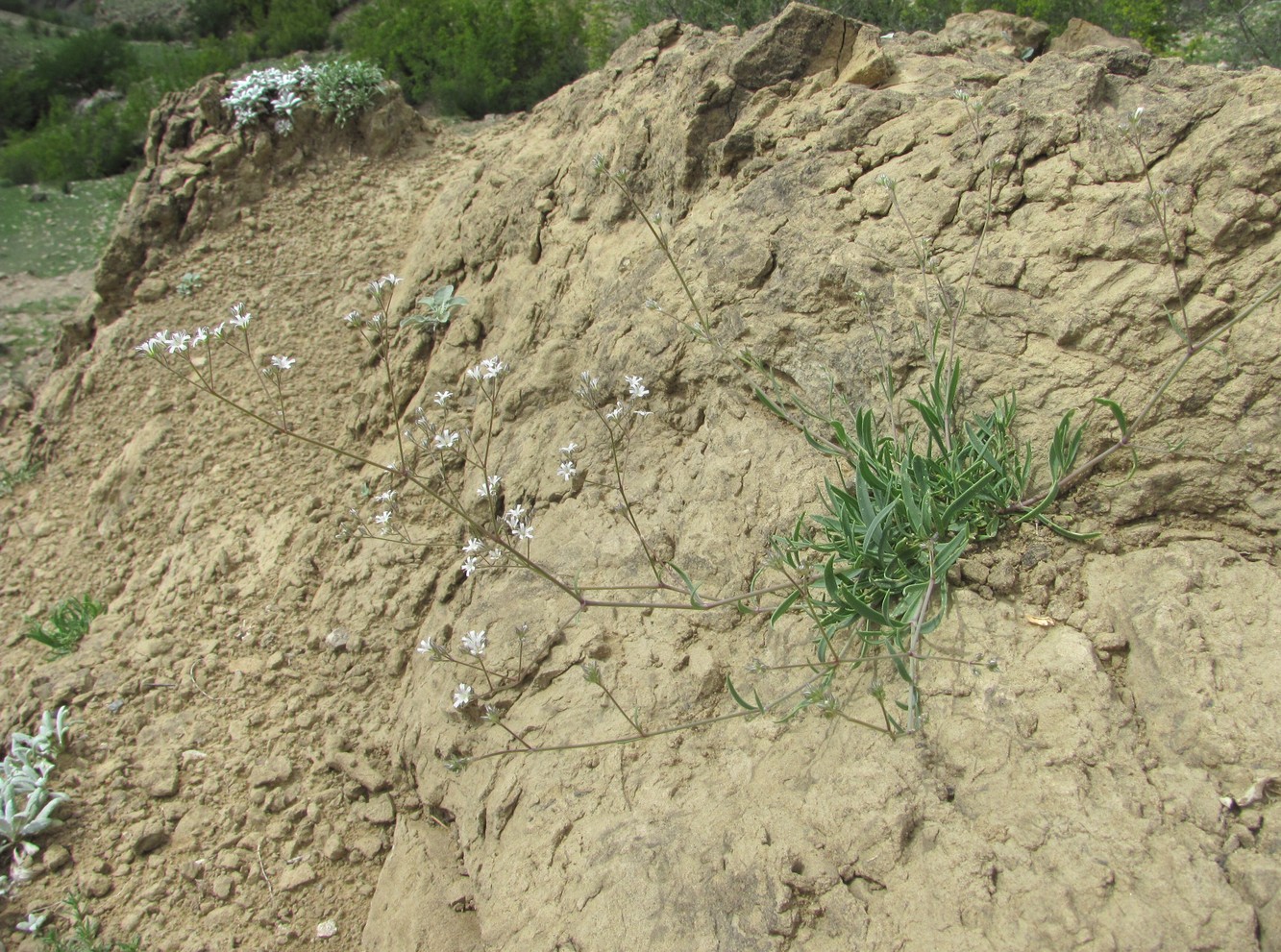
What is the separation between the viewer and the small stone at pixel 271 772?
2.92 metres

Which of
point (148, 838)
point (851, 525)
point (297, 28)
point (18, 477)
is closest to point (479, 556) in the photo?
point (851, 525)

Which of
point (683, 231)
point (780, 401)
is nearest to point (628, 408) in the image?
point (780, 401)

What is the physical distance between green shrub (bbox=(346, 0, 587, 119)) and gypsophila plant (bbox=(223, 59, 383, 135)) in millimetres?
4982

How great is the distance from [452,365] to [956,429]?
7.54ft

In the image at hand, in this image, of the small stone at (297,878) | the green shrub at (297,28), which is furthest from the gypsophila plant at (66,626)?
the green shrub at (297,28)

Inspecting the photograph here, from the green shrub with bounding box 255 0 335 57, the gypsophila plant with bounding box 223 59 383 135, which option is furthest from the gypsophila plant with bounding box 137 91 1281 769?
the green shrub with bounding box 255 0 335 57

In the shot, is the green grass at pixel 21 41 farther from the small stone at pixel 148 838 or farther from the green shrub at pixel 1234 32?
the small stone at pixel 148 838

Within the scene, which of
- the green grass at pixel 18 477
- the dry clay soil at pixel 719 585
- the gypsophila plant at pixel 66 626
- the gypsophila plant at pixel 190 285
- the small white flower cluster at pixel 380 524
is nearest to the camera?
the dry clay soil at pixel 719 585

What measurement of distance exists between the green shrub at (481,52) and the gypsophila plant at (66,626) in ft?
26.2

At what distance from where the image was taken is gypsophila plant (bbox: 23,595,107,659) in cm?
370

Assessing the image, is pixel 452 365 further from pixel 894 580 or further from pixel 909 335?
pixel 894 580

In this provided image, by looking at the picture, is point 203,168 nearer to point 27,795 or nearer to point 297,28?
point 27,795

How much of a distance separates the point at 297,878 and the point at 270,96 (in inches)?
190

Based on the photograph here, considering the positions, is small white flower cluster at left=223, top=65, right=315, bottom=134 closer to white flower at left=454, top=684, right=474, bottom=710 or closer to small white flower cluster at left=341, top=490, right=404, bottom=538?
small white flower cluster at left=341, top=490, right=404, bottom=538
